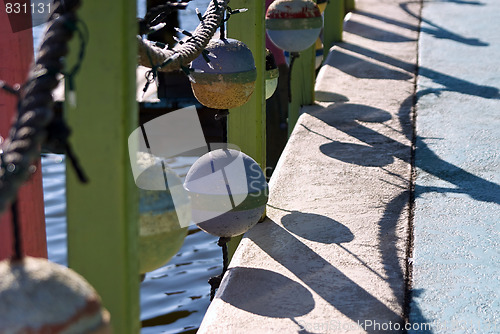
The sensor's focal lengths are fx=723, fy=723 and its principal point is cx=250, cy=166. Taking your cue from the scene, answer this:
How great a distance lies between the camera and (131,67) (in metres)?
2.02

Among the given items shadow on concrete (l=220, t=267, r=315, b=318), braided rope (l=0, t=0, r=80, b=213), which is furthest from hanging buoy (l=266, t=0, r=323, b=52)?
braided rope (l=0, t=0, r=80, b=213)

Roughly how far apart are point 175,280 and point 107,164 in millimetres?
4465

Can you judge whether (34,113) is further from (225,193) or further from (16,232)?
(225,193)

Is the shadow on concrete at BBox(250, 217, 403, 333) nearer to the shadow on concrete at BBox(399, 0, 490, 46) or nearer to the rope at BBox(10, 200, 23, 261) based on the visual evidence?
the rope at BBox(10, 200, 23, 261)

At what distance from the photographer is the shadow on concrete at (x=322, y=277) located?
3293 millimetres

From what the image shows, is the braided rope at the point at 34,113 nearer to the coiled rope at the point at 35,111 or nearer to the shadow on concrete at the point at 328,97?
the coiled rope at the point at 35,111

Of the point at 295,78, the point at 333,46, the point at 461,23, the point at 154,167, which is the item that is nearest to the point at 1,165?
the point at 154,167

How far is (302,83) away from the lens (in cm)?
701

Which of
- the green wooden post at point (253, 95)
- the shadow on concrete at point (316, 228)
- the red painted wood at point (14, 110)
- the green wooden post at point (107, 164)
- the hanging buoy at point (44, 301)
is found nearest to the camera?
the hanging buoy at point (44, 301)

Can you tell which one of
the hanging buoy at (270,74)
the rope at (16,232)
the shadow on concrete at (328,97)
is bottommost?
the shadow on concrete at (328,97)

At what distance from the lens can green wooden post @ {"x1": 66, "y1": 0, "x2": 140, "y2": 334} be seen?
199cm

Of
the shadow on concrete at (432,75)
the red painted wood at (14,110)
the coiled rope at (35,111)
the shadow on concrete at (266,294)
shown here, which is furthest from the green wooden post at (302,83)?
the coiled rope at (35,111)

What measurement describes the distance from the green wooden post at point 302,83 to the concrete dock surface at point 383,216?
206 mm

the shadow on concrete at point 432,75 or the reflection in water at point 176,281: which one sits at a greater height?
the shadow on concrete at point 432,75
